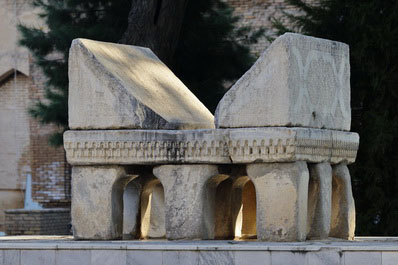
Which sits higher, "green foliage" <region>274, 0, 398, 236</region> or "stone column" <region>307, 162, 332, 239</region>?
"green foliage" <region>274, 0, 398, 236</region>

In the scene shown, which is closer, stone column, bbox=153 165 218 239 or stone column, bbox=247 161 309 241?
stone column, bbox=247 161 309 241

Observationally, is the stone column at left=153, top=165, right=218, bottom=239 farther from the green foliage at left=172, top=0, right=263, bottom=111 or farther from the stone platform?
the green foliage at left=172, top=0, right=263, bottom=111

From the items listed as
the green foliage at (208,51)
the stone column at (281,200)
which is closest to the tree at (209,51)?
the green foliage at (208,51)

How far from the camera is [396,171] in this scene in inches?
565

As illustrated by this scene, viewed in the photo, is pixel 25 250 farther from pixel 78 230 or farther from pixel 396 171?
pixel 396 171

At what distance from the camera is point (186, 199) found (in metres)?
8.77

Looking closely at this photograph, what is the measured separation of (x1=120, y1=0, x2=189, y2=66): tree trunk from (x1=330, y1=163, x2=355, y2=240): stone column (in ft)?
17.3

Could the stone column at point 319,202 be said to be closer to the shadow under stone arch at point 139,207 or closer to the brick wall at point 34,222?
the shadow under stone arch at point 139,207

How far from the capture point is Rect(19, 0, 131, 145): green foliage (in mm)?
15688

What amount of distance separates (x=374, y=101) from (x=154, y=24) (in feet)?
9.53

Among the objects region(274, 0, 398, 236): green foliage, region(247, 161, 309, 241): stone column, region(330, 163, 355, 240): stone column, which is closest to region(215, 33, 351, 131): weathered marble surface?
region(247, 161, 309, 241): stone column

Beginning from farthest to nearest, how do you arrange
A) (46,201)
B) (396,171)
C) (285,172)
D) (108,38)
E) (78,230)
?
(46,201)
(108,38)
(396,171)
(78,230)
(285,172)

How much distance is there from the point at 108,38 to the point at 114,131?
6639 millimetres

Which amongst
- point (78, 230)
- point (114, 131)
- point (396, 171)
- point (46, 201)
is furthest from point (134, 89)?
point (46, 201)
